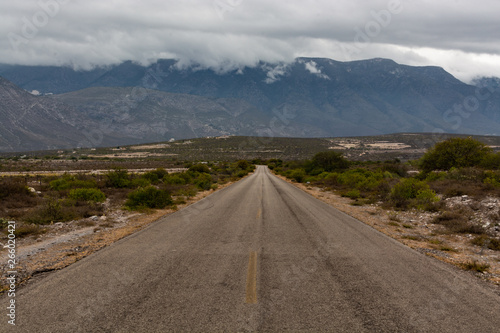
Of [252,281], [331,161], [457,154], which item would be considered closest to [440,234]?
[252,281]

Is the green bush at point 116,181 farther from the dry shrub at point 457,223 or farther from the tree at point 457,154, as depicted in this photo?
the tree at point 457,154

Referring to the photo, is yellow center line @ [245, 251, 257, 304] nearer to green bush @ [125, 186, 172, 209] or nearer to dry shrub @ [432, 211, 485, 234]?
dry shrub @ [432, 211, 485, 234]

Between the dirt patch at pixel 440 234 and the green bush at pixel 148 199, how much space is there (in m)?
9.93

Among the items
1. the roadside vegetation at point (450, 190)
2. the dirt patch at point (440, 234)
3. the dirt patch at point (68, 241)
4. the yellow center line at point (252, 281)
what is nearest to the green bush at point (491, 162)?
the roadside vegetation at point (450, 190)

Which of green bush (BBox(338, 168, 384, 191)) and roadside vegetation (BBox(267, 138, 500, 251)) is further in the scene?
green bush (BBox(338, 168, 384, 191))

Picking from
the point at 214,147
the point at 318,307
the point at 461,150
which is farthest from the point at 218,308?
the point at 214,147

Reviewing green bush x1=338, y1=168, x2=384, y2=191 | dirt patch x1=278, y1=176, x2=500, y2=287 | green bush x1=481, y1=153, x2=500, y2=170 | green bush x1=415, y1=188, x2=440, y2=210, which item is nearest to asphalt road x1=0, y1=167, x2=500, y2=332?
dirt patch x1=278, y1=176, x2=500, y2=287

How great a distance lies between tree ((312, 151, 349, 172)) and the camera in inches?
1767

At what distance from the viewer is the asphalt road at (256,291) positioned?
4.56 metres

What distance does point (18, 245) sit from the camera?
9.35 meters

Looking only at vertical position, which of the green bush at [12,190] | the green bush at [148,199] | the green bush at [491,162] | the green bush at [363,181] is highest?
the green bush at [491,162]

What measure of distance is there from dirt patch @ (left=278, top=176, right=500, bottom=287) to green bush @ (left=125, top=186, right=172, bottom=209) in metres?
9.93

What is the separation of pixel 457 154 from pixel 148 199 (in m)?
23.5

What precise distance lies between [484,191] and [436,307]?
533 inches
